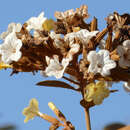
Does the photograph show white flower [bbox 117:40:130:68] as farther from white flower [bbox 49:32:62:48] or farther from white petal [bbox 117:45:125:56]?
white flower [bbox 49:32:62:48]

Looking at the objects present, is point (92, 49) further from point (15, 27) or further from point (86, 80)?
point (15, 27)

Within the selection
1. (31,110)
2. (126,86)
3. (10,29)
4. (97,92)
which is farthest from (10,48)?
(126,86)

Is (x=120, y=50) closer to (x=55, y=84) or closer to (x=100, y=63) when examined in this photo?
(x=100, y=63)

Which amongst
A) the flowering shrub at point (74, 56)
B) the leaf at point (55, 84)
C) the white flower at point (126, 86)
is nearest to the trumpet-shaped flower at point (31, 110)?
the flowering shrub at point (74, 56)

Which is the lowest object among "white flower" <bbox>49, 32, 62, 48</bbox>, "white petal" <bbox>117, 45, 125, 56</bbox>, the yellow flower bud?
"white petal" <bbox>117, 45, 125, 56</bbox>

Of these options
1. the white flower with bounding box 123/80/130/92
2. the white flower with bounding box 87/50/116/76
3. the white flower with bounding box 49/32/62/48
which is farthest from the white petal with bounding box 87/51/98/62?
the white flower with bounding box 123/80/130/92

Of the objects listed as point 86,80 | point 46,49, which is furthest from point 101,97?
point 46,49
